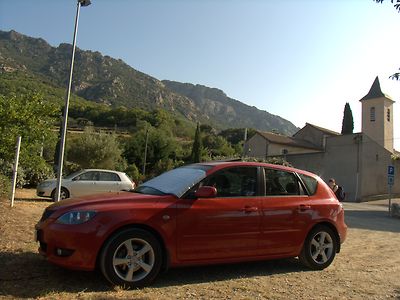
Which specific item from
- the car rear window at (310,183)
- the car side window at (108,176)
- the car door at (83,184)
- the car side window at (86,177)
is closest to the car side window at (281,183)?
the car rear window at (310,183)

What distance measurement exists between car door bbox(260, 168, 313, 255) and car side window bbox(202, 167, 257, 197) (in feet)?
0.78

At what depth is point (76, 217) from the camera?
521 centimetres

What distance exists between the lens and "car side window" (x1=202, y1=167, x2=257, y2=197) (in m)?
6.13

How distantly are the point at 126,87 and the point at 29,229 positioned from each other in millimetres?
109749

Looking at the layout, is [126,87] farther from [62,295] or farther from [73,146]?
[62,295]

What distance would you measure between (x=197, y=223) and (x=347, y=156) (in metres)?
43.4

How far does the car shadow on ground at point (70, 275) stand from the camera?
496cm

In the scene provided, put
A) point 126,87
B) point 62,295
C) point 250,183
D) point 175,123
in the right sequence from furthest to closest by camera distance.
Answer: point 126,87 < point 175,123 < point 250,183 < point 62,295

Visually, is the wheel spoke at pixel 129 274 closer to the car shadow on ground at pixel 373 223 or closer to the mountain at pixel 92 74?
the car shadow on ground at pixel 373 223

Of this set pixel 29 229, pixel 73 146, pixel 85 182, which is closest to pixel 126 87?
pixel 73 146

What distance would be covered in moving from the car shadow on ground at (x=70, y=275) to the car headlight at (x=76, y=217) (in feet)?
2.39

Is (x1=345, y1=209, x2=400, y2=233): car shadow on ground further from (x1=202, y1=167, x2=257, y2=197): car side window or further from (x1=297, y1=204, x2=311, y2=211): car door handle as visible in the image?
(x1=202, y1=167, x2=257, y2=197): car side window

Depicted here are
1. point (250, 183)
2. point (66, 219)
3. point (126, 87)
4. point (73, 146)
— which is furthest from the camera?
point (126, 87)

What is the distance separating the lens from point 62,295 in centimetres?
478
